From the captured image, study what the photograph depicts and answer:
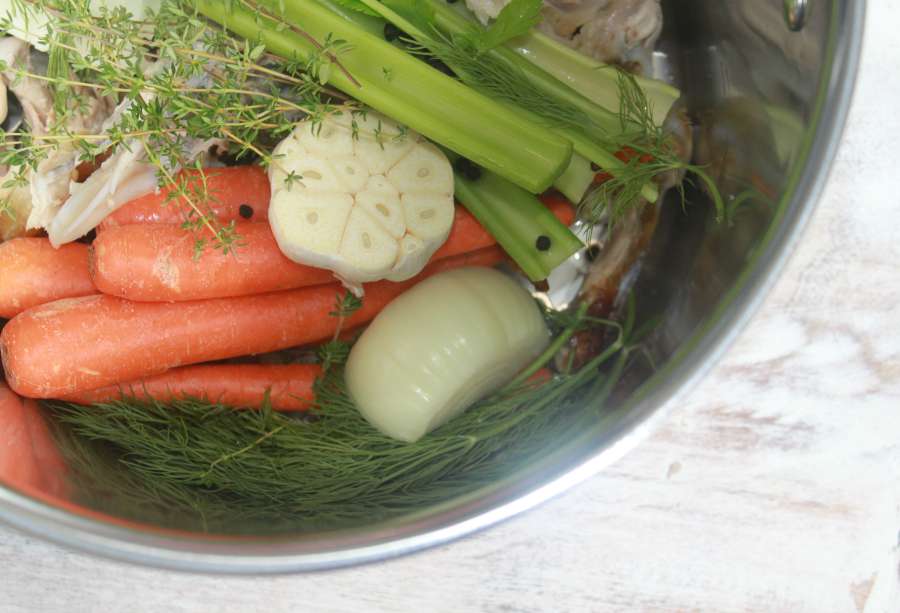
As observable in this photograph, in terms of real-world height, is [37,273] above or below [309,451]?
above

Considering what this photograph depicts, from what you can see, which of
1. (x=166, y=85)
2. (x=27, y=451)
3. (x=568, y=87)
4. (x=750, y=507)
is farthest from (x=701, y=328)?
(x=27, y=451)

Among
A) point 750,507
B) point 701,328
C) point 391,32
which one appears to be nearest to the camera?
point 701,328

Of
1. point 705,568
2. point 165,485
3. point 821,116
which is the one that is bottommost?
point 705,568

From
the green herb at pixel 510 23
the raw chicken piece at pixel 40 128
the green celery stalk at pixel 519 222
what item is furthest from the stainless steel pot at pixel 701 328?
the raw chicken piece at pixel 40 128

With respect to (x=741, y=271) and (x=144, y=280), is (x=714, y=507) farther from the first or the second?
(x=144, y=280)

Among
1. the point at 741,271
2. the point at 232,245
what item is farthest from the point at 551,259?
Answer: the point at 232,245

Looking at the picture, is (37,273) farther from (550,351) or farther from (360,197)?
(550,351)

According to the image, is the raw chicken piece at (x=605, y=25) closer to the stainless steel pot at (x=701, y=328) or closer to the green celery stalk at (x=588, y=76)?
the green celery stalk at (x=588, y=76)
